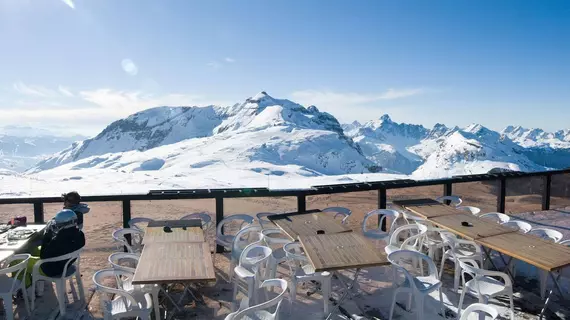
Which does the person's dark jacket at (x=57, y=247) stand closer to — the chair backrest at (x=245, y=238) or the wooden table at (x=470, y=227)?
the chair backrest at (x=245, y=238)

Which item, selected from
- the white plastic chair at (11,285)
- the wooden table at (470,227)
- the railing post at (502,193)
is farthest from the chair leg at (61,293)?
the railing post at (502,193)

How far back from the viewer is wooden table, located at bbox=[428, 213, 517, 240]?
497 centimetres

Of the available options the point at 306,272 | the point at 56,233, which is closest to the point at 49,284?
the point at 56,233

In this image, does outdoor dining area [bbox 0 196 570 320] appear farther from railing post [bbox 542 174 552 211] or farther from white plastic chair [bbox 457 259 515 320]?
railing post [bbox 542 174 552 211]

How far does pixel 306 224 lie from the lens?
5492mm

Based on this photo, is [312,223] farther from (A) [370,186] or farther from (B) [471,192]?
(B) [471,192]

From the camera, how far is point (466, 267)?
170 inches

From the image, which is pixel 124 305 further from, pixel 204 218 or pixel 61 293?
pixel 204 218

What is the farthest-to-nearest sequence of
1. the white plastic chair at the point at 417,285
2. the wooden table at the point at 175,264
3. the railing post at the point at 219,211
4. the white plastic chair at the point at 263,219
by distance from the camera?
the railing post at the point at 219,211
the white plastic chair at the point at 263,219
the white plastic chair at the point at 417,285
the wooden table at the point at 175,264

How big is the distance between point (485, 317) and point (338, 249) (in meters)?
1.47

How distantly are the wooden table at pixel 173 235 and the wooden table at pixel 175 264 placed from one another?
0.55 feet

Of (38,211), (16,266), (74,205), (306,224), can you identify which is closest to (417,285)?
(306,224)

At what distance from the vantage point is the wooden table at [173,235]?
491 centimetres

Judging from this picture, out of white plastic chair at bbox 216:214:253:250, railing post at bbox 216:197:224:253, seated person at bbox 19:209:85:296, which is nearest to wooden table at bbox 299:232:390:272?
white plastic chair at bbox 216:214:253:250
